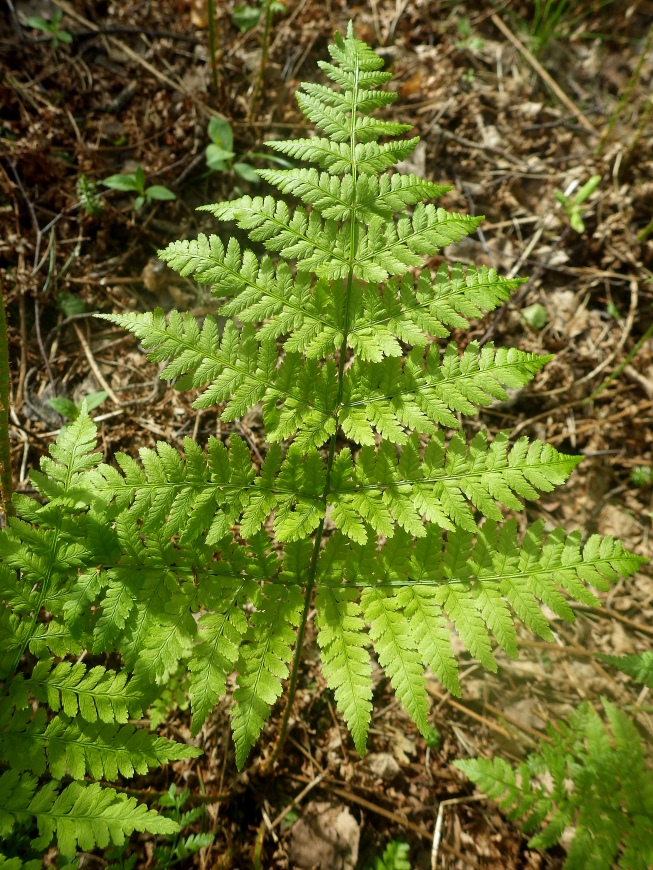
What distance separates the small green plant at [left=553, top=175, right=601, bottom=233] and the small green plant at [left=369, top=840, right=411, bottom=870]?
4672mm

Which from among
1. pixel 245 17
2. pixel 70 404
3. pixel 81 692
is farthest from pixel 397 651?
pixel 245 17

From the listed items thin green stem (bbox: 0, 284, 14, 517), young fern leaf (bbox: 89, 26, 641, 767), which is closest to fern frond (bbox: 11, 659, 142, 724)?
young fern leaf (bbox: 89, 26, 641, 767)

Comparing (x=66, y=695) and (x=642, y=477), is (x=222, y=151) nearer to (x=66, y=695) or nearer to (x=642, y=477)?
(x=66, y=695)

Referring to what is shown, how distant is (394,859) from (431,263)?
153 inches

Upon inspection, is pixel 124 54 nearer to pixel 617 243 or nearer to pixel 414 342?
pixel 414 342

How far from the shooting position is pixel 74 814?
1876 mm

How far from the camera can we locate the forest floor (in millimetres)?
2756

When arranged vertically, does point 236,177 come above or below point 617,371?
above

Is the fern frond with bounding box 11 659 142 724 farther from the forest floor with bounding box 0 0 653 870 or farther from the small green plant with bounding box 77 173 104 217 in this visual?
the small green plant with bounding box 77 173 104 217

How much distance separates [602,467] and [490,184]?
2712 millimetres

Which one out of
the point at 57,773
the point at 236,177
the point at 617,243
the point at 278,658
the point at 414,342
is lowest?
the point at 57,773

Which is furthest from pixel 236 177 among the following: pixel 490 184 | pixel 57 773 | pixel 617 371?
pixel 57 773

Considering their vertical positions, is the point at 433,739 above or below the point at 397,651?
below

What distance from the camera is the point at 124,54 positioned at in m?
4.18
